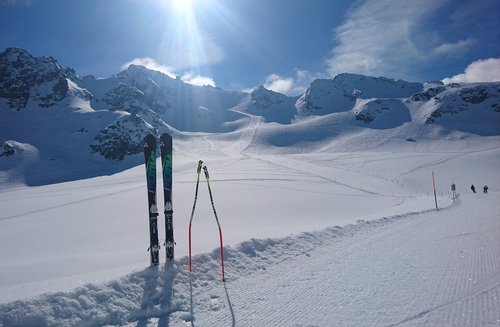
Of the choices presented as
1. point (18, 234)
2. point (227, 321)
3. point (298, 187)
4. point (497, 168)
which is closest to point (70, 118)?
point (298, 187)

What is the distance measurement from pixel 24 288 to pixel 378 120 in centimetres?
17761

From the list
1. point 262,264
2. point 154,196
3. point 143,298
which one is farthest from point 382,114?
point 143,298

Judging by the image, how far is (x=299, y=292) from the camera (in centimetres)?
736

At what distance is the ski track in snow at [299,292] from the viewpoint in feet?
19.5

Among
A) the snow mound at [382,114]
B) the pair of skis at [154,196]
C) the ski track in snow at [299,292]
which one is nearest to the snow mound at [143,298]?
the ski track in snow at [299,292]

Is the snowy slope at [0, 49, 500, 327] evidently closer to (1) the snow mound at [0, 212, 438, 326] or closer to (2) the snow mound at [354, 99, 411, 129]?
(1) the snow mound at [0, 212, 438, 326]

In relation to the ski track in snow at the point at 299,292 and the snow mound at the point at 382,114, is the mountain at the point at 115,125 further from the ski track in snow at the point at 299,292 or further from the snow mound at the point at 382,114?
the ski track in snow at the point at 299,292

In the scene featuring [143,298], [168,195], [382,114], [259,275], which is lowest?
[259,275]

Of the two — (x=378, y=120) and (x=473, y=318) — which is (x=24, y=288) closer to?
(x=473, y=318)

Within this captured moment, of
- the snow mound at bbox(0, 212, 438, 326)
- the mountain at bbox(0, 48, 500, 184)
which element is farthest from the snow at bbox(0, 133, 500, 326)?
the mountain at bbox(0, 48, 500, 184)

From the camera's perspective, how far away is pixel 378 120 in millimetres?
169125

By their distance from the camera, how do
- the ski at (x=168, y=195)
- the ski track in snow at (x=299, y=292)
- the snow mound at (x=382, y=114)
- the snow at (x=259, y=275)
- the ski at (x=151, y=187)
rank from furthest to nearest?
the snow mound at (x=382, y=114) → the ski at (x=151, y=187) → the ski at (x=168, y=195) → the snow at (x=259, y=275) → the ski track in snow at (x=299, y=292)

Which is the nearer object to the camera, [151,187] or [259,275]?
[259,275]

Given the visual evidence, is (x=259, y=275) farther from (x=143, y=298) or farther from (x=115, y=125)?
(x=115, y=125)
